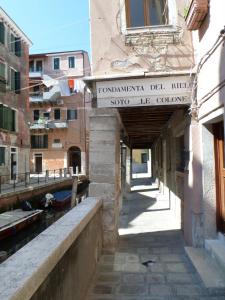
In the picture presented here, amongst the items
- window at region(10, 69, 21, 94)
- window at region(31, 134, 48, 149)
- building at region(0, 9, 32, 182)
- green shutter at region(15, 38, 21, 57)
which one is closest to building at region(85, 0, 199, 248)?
building at region(0, 9, 32, 182)

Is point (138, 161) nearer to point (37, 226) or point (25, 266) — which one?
point (37, 226)

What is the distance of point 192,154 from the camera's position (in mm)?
5312

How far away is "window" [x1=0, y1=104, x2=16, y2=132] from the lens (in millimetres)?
20625

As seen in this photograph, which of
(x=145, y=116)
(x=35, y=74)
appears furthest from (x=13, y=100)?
(x=145, y=116)

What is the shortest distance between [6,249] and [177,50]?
381 inches

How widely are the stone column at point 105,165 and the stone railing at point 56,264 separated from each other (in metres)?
0.97

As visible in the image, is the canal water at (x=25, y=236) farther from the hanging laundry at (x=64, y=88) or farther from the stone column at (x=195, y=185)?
the stone column at (x=195, y=185)

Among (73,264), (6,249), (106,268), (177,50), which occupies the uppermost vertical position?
(177,50)

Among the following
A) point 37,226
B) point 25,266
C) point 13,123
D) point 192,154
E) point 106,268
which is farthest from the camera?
point 13,123

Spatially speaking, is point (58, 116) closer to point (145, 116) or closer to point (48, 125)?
point (48, 125)

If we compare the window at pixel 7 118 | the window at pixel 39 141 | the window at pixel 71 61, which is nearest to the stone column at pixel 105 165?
the window at pixel 7 118

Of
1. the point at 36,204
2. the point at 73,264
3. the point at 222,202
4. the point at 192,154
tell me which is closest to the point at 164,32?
the point at 192,154

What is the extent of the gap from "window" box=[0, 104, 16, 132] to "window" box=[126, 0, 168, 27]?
16.2m

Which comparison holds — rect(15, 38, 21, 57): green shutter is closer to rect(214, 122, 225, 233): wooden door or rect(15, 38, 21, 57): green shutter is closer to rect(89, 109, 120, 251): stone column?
rect(89, 109, 120, 251): stone column
